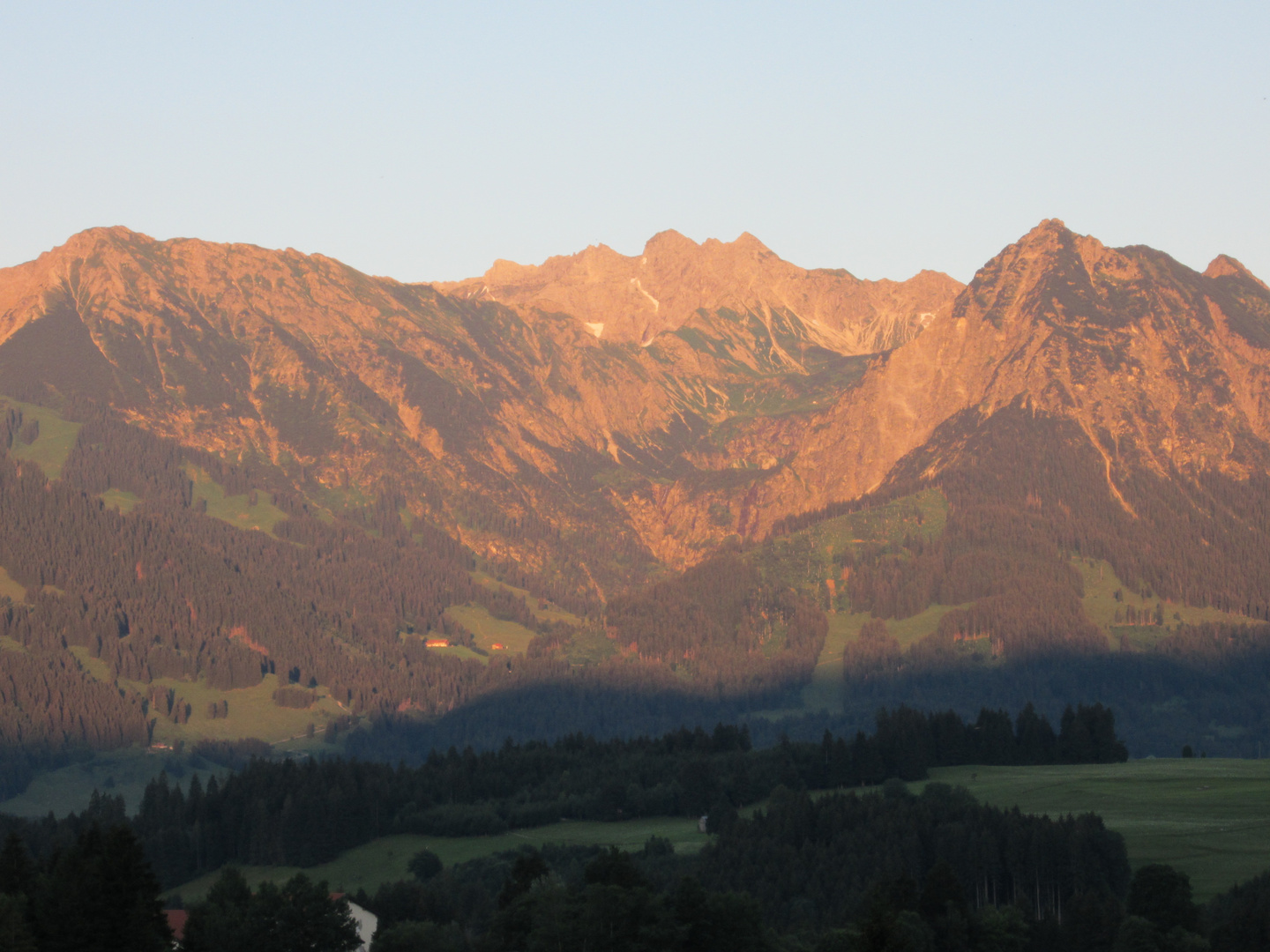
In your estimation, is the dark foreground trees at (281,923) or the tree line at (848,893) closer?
the dark foreground trees at (281,923)

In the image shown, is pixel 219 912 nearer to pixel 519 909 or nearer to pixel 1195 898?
pixel 519 909

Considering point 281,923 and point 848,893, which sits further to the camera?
point 848,893

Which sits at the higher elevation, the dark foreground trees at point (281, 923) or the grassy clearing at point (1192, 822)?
the dark foreground trees at point (281, 923)

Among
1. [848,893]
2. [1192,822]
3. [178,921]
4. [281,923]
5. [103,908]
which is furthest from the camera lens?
[1192,822]

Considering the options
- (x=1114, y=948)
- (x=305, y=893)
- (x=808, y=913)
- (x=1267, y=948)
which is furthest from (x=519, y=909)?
(x=1267, y=948)

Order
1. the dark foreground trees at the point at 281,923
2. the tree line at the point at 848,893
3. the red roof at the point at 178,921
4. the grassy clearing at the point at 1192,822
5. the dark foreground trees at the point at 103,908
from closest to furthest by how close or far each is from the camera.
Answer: the dark foreground trees at the point at 103,908
the dark foreground trees at the point at 281,923
the red roof at the point at 178,921
the tree line at the point at 848,893
the grassy clearing at the point at 1192,822

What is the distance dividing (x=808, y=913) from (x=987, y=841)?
64.2ft

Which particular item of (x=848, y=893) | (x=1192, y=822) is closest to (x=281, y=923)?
(x=848, y=893)

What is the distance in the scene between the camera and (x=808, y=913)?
155625 mm

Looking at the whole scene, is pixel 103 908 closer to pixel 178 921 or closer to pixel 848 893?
pixel 178 921

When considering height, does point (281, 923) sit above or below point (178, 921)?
above

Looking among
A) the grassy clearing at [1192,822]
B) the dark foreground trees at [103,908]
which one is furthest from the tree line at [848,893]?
the dark foreground trees at [103,908]

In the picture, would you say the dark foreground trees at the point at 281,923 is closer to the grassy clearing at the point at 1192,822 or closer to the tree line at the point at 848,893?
the tree line at the point at 848,893

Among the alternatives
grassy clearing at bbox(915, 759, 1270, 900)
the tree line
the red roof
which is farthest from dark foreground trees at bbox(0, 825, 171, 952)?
grassy clearing at bbox(915, 759, 1270, 900)
